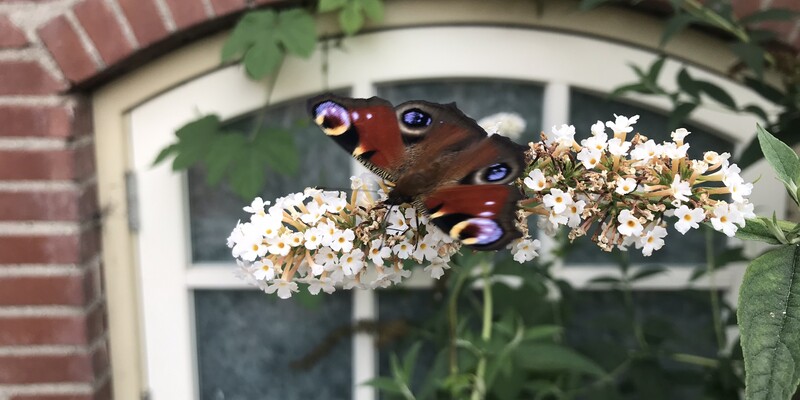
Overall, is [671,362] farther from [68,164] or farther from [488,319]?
[68,164]

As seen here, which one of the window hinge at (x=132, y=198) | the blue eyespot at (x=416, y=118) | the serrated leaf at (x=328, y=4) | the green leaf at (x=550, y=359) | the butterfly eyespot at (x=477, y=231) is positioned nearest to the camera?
the butterfly eyespot at (x=477, y=231)

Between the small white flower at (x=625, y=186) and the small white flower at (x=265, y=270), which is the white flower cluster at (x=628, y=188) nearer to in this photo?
the small white flower at (x=625, y=186)

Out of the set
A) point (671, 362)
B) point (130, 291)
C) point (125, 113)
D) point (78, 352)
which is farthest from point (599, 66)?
point (78, 352)

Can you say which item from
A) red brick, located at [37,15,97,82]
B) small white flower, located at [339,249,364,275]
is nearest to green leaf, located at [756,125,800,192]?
small white flower, located at [339,249,364,275]

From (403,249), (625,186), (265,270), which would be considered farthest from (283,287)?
(625,186)

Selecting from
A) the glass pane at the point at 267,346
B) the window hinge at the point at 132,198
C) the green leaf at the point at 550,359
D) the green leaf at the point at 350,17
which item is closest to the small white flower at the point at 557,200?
the green leaf at the point at 550,359

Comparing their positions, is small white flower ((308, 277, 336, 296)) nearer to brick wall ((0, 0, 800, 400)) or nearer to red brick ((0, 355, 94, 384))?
brick wall ((0, 0, 800, 400))

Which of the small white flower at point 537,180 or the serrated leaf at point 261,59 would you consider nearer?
the small white flower at point 537,180
